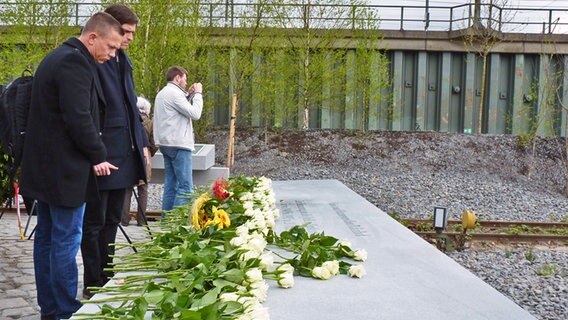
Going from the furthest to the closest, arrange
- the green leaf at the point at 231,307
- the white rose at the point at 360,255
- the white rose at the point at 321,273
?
the white rose at the point at 360,255 → the white rose at the point at 321,273 → the green leaf at the point at 231,307

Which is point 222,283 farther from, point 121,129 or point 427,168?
point 427,168

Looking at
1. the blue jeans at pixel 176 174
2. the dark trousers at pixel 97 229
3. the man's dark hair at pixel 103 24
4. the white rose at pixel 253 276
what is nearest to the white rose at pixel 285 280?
the white rose at pixel 253 276

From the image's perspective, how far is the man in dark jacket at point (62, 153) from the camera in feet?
13.7

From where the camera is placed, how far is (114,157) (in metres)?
4.96

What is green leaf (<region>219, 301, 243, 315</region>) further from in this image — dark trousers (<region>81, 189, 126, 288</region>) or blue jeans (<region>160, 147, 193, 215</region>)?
blue jeans (<region>160, 147, 193, 215</region>)

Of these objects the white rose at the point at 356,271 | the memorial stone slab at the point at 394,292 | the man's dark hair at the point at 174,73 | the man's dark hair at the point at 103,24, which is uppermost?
the man's dark hair at the point at 103,24

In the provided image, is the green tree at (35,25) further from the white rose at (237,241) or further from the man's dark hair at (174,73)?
the white rose at (237,241)

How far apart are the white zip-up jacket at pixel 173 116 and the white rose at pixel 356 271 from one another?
14.2ft

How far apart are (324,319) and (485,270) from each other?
5.43 m

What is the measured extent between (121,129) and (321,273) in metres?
2.12

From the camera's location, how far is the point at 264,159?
69.5ft

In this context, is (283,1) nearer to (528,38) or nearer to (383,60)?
(383,60)

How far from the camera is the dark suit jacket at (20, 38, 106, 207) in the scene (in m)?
4.16

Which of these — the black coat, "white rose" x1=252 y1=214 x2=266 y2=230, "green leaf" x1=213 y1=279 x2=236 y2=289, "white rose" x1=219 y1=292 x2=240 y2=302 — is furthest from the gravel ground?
"white rose" x1=219 y1=292 x2=240 y2=302
